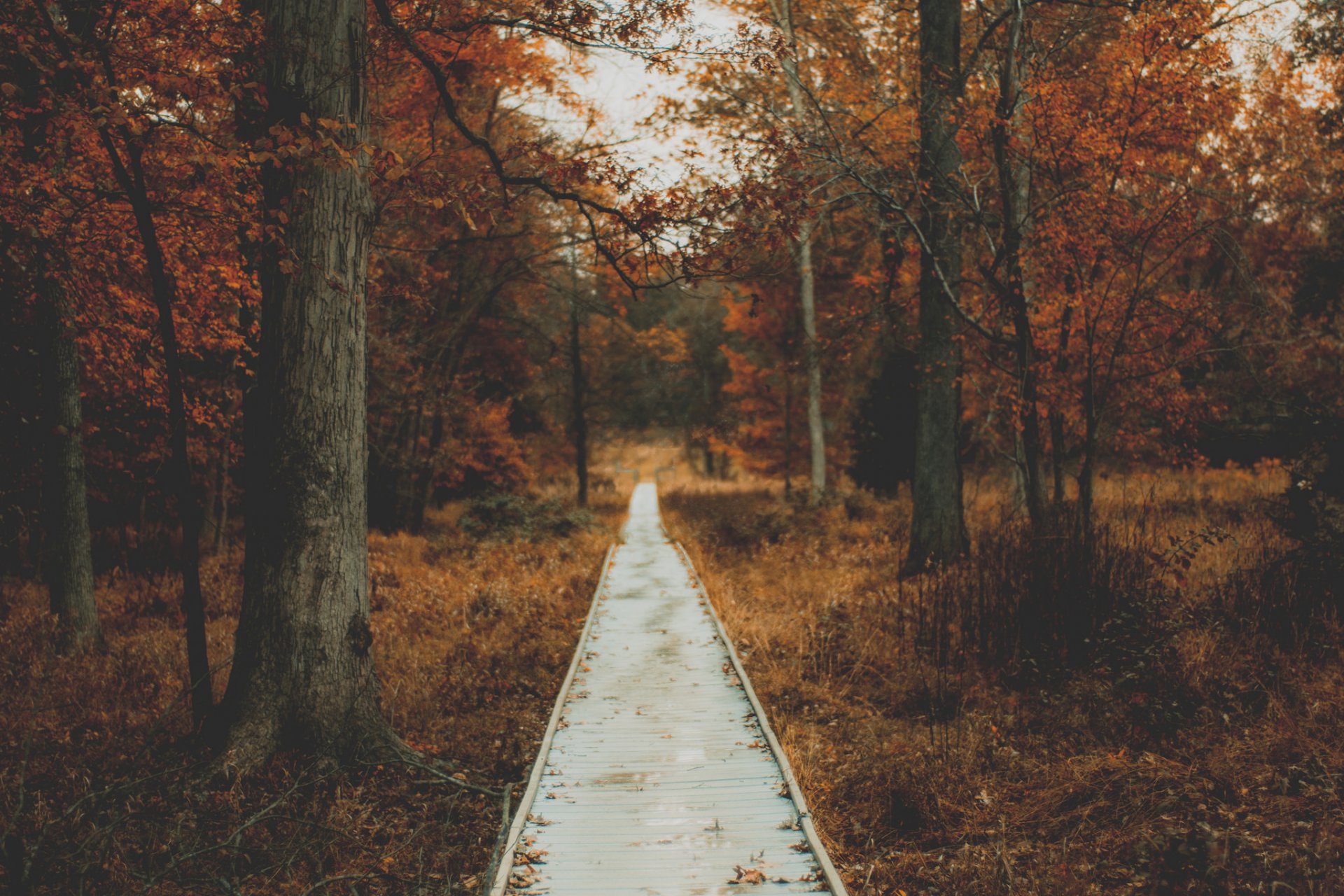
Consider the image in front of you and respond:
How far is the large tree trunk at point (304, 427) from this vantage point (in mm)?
5285

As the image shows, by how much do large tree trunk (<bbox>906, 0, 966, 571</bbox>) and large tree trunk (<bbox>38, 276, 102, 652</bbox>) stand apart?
10359 millimetres

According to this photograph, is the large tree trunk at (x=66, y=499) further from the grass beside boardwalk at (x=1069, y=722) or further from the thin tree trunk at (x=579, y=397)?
the thin tree trunk at (x=579, y=397)

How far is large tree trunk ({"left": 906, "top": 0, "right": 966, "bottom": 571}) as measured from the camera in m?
10.9

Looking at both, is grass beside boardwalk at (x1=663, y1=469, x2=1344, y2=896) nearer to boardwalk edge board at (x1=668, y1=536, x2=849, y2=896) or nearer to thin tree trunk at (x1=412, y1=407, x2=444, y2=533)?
boardwalk edge board at (x1=668, y1=536, x2=849, y2=896)

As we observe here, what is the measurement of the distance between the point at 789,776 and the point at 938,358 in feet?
23.9

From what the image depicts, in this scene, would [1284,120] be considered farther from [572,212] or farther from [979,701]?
[979,701]

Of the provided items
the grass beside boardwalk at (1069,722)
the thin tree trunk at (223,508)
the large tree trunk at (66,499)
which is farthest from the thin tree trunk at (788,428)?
the large tree trunk at (66,499)

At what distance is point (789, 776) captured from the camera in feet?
18.4

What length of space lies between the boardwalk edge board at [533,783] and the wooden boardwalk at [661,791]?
14 mm

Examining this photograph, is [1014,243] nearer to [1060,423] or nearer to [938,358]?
[938,358]

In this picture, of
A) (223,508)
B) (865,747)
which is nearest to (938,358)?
(865,747)

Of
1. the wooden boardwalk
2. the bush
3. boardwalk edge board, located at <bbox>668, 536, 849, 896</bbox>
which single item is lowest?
the wooden boardwalk

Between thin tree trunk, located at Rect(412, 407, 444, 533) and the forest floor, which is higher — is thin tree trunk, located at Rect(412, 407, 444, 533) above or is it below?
above

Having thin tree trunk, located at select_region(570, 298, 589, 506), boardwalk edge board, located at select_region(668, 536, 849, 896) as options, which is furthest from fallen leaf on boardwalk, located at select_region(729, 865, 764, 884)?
thin tree trunk, located at select_region(570, 298, 589, 506)
